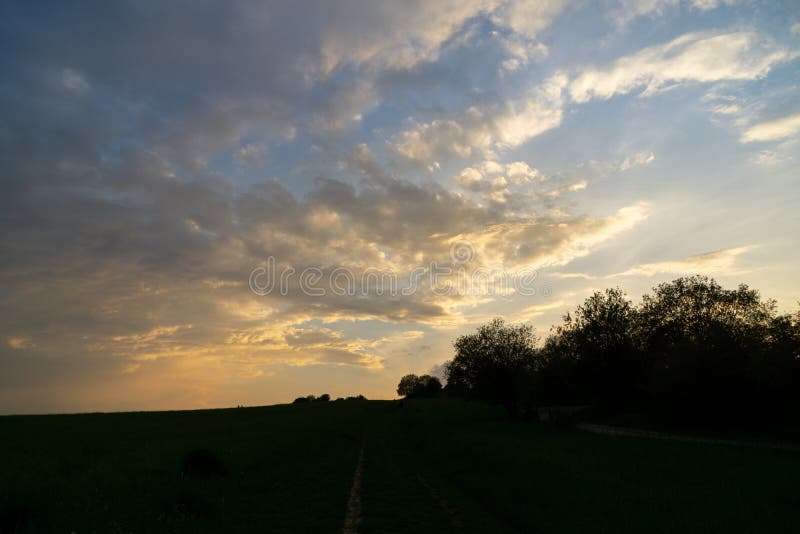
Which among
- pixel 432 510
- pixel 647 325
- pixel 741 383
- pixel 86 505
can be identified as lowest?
pixel 432 510

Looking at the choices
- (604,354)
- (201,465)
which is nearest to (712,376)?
(604,354)

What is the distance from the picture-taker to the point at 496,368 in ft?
276

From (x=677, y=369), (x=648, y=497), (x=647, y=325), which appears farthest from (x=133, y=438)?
(x=647, y=325)

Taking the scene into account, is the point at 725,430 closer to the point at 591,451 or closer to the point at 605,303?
the point at 591,451

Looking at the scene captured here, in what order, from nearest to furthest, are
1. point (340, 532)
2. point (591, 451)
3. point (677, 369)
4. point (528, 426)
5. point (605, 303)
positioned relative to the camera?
point (340, 532) → point (591, 451) → point (677, 369) → point (528, 426) → point (605, 303)

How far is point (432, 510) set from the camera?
2088 centimetres

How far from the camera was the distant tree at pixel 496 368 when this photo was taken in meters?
80.7

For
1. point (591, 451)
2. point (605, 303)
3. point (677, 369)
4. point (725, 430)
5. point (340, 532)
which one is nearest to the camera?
point (340, 532)

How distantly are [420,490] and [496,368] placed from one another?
60673mm

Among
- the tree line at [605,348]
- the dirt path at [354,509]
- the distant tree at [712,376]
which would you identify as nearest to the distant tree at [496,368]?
the tree line at [605,348]

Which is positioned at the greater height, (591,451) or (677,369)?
(677,369)

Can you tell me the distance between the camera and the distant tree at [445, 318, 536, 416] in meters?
80.7

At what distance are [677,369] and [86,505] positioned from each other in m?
56.2

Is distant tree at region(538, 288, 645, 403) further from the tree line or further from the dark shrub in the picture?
the dark shrub
